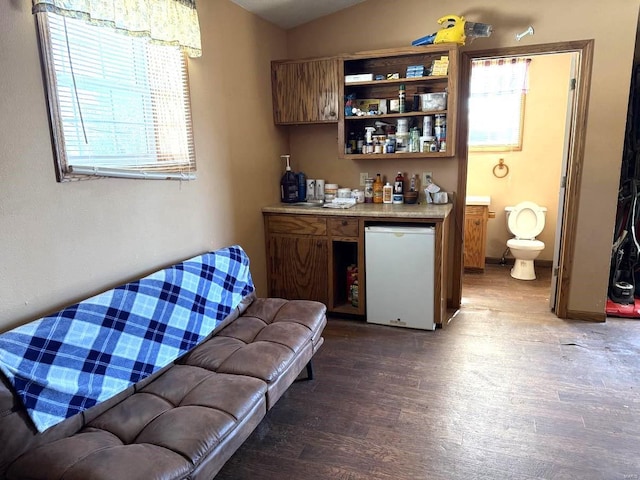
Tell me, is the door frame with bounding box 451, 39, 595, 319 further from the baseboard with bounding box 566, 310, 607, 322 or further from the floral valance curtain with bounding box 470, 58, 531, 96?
the floral valance curtain with bounding box 470, 58, 531, 96

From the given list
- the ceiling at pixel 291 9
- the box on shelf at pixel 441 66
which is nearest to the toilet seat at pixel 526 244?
the box on shelf at pixel 441 66

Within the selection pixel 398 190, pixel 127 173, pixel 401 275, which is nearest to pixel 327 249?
pixel 401 275

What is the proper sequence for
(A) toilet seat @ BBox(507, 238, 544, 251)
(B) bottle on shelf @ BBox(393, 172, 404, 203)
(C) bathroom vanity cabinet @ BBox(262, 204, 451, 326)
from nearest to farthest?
(C) bathroom vanity cabinet @ BBox(262, 204, 451, 326), (B) bottle on shelf @ BBox(393, 172, 404, 203), (A) toilet seat @ BBox(507, 238, 544, 251)

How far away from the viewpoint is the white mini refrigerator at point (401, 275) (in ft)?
10.3

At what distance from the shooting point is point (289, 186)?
3.82 metres

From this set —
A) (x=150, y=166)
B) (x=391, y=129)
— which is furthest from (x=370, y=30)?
(x=150, y=166)

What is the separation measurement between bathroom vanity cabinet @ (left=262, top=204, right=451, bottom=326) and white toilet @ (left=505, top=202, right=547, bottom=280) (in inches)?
61.2

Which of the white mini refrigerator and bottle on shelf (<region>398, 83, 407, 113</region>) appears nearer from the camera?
the white mini refrigerator

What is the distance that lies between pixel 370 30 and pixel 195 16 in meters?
1.60

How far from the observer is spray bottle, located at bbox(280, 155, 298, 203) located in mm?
3820

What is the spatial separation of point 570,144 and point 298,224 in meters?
2.14

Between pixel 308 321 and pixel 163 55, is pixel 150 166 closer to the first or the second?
pixel 163 55

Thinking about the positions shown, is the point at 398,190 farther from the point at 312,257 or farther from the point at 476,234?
the point at 476,234

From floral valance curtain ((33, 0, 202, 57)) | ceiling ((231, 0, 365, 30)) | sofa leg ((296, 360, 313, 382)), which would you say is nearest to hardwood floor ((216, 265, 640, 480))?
sofa leg ((296, 360, 313, 382))
